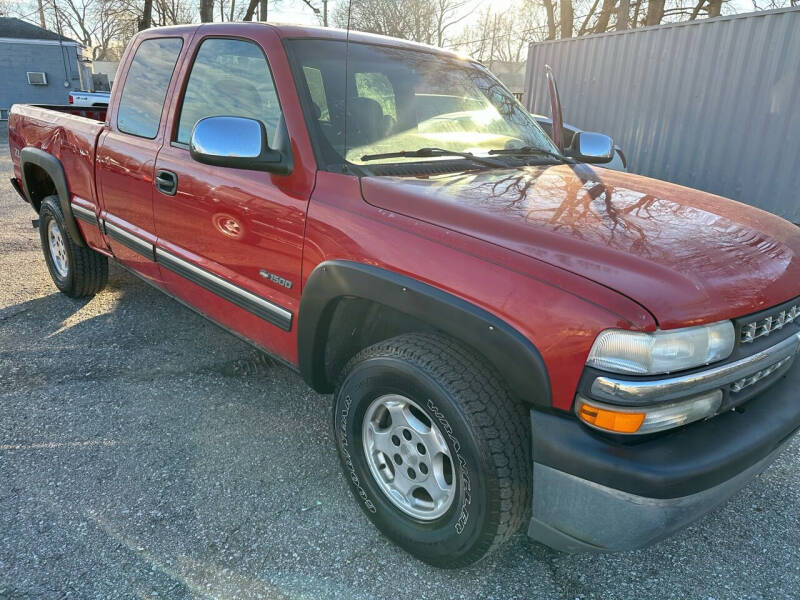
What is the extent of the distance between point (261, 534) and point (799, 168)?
6.44 metres

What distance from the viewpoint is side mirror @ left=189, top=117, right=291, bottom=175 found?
7.40 ft

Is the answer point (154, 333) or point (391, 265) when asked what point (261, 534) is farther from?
point (154, 333)

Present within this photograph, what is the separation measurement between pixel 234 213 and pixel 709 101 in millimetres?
6413

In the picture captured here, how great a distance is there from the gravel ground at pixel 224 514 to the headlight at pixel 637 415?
80 centimetres

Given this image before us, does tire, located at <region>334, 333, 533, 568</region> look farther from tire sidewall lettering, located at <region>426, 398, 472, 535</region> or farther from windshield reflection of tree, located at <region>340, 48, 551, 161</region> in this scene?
windshield reflection of tree, located at <region>340, 48, 551, 161</region>

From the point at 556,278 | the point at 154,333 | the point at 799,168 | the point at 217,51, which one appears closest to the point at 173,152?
the point at 217,51

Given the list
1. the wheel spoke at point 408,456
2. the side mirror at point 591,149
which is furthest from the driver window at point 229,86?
the side mirror at point 591,149

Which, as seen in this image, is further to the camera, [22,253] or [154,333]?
[22,253]

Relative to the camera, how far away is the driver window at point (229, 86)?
8.48 feet

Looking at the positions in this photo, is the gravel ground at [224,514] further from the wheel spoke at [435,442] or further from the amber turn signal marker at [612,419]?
the amber turn signal marker at [612,419]

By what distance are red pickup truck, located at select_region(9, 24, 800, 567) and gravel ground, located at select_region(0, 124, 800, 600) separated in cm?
27

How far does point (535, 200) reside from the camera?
2121 millimetres

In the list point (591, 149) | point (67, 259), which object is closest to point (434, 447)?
point (591, 149)

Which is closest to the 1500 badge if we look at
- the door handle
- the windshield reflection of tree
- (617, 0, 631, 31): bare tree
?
the windshield reflection of tree
